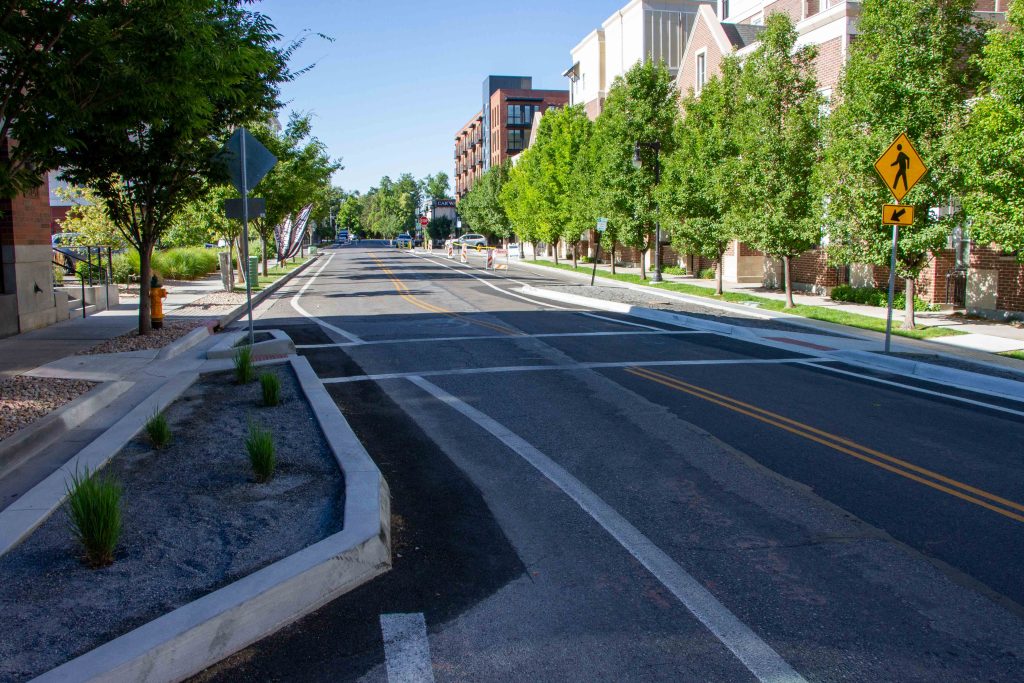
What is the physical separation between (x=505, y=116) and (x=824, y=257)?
269 feet

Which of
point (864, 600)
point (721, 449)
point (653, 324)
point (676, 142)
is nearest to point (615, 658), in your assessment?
point (864, 600)

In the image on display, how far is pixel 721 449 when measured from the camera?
7.86 m

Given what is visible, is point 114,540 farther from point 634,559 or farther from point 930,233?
point 930,233

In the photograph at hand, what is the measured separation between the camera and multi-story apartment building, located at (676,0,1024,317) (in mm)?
19953

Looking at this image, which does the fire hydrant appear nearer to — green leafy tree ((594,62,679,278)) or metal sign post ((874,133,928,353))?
metal sign post ((874,133,928,353))

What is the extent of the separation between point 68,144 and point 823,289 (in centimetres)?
2393

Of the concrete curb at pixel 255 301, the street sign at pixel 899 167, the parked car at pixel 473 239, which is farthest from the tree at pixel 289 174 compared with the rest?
the parked car at pixel 473 239

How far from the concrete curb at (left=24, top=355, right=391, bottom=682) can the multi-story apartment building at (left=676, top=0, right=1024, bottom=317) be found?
16776 mm

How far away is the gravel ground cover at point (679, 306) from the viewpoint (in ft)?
61.1

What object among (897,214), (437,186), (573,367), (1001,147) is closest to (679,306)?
(1001,147)

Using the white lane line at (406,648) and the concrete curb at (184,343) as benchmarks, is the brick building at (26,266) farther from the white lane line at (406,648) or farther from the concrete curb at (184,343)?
the white lane line at (406,648)

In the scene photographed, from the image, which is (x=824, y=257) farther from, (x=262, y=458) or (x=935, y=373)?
(x=262, y=458)

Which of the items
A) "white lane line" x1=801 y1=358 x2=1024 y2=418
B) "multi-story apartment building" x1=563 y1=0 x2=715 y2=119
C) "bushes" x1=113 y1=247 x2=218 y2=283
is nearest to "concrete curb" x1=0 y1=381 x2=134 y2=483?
"white lane line" x1=801 y1=358 x2=1024 y2=418

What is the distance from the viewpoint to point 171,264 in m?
33.9
